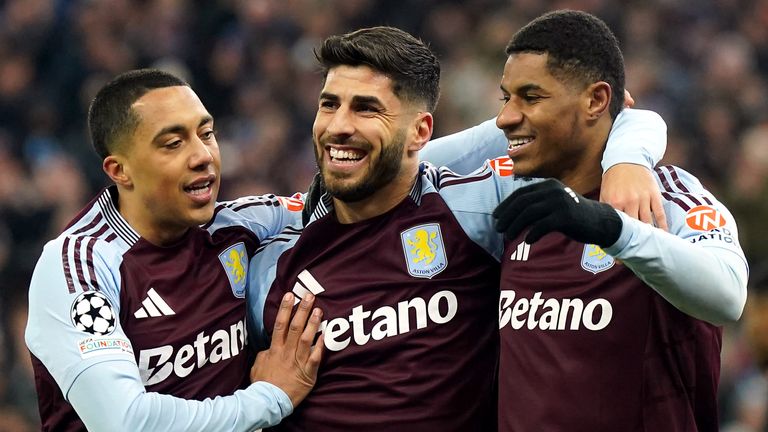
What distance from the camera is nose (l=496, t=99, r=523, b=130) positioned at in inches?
157

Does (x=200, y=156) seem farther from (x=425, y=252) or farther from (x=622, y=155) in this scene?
(x=622, y=155)

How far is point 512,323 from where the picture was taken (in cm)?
396

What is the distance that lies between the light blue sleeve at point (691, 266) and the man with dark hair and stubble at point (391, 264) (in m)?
0.61

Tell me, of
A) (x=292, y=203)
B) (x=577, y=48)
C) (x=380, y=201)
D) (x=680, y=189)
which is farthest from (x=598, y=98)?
(x=292, y=203)

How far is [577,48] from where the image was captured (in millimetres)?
4020

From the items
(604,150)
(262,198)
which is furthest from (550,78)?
(262,198)

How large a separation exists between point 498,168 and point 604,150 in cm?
45

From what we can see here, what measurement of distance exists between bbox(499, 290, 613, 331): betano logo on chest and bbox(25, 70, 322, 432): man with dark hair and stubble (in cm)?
64

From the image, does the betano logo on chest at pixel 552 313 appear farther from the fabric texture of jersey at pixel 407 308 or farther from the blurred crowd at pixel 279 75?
the blurred crowd at pixel 279 75

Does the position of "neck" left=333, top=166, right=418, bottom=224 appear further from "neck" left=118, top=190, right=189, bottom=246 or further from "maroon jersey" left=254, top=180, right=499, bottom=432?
"neck" left=118, top=190, right=189, bottom=246

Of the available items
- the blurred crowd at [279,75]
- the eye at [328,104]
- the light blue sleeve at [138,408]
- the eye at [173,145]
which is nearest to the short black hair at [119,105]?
the eye at [173,145]

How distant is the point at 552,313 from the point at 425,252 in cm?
50

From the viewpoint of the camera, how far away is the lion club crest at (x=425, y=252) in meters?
4.14

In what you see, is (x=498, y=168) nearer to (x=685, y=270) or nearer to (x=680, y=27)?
(x=685, y=270)
